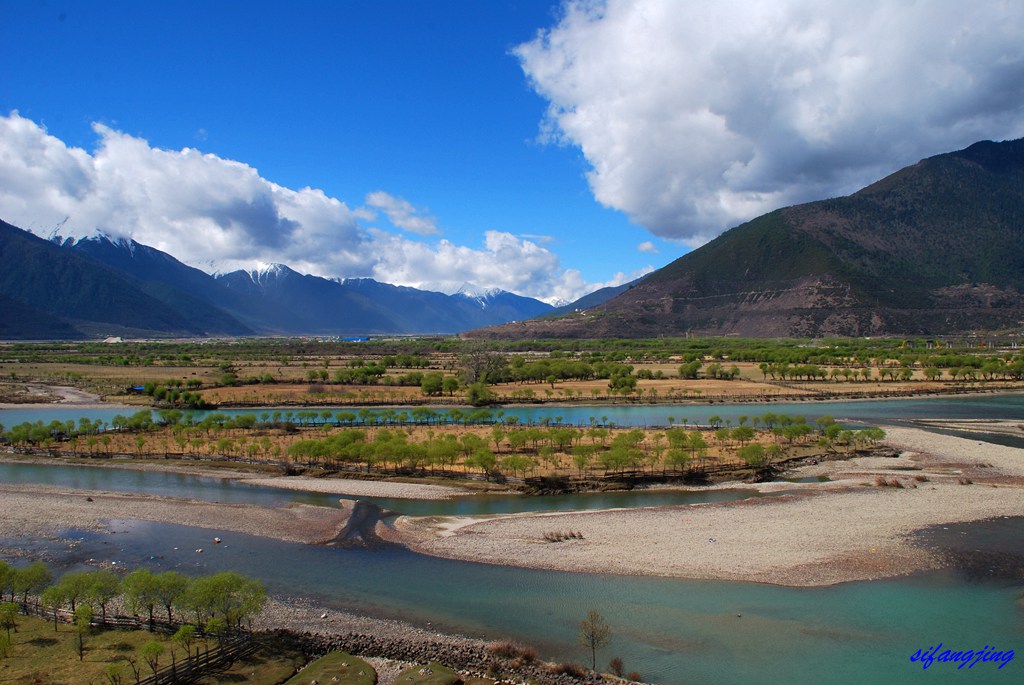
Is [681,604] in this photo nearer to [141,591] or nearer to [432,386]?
[141,591]

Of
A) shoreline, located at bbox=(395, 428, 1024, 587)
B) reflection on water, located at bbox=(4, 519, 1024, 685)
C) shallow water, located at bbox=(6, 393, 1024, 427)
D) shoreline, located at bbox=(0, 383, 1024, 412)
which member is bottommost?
reflection on water, located at bbox=(4, 519, 1024, 685)

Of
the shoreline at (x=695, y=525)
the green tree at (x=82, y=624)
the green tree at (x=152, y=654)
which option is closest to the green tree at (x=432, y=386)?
the shoreline at (x=695, y=525)

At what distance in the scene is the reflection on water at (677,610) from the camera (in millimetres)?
21891

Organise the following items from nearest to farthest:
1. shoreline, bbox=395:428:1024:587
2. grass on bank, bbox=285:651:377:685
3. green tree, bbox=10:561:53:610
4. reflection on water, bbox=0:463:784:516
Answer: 1. grass on bank, bbox=285:651:377:685
2. green tree, bbox=10:561:53:610
3. shoreline, bbox=395:428:1024:587
4. reflection on water, bbox=0:463:784:516

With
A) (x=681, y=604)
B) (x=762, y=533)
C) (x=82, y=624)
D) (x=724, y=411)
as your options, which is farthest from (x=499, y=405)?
(x=82, y=624)

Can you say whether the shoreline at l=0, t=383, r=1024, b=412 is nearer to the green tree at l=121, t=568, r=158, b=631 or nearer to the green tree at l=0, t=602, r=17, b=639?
the green tree at l=121, t=568, r=158, b=631

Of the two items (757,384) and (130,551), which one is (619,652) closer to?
(130,551)

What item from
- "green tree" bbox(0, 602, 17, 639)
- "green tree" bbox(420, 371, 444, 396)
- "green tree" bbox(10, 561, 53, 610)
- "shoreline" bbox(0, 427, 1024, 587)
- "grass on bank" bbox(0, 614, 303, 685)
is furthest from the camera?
"green tree" bbox(420, 371, 444, 396)

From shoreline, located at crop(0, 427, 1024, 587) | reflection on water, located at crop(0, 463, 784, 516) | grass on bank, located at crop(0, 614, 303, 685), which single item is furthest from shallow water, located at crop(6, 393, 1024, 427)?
grass on bank, located at crop(0, 614, 303, 685)

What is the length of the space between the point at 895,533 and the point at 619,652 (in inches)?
783

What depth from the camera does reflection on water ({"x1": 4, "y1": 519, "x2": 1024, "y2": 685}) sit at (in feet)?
71.8

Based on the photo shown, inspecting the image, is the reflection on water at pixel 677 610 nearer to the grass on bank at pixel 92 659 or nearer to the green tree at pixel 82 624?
the grass on bank at pixel 92 659

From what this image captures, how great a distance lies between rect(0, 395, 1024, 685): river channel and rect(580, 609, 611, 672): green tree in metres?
0.41

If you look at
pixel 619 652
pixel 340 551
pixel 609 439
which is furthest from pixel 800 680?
pixel 609 439
